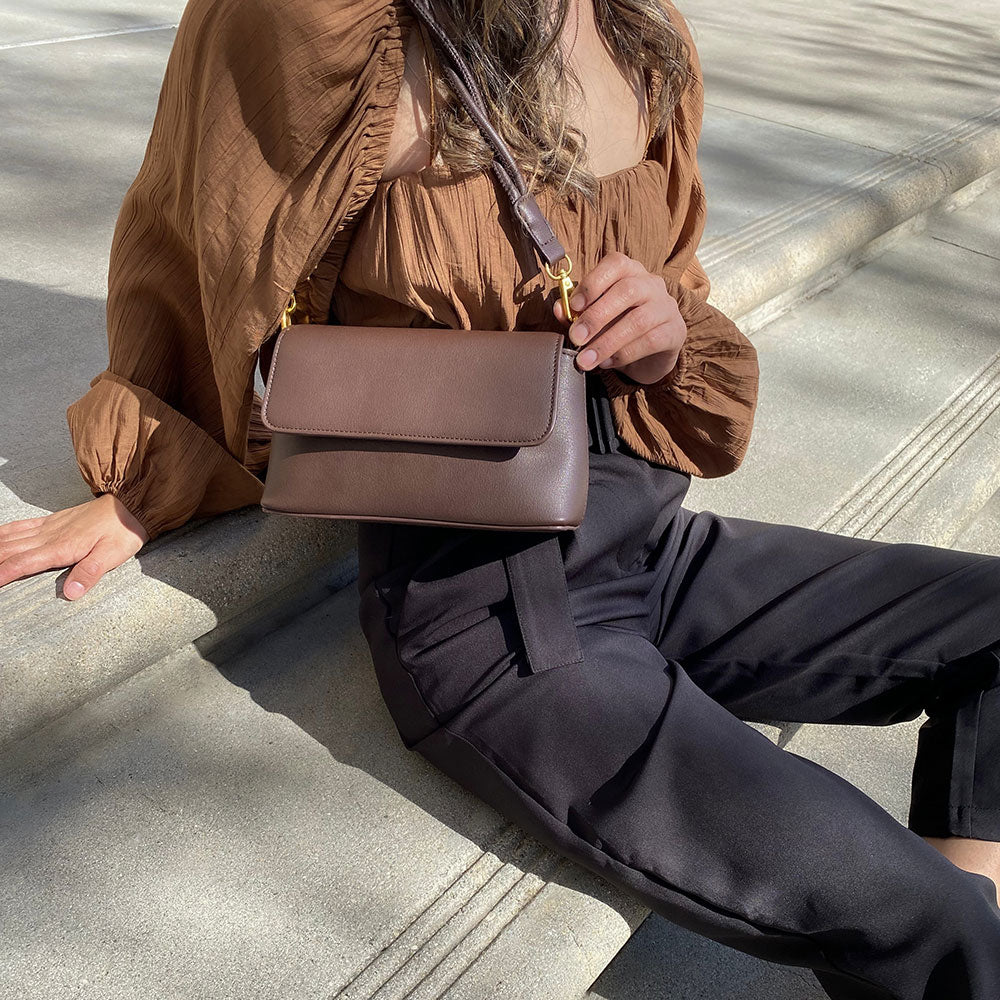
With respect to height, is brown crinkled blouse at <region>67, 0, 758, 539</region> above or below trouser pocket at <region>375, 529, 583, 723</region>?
above

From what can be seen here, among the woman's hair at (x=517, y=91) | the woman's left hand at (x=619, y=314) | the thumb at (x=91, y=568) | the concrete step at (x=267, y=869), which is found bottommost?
the concrete step at (x=267, y=869)

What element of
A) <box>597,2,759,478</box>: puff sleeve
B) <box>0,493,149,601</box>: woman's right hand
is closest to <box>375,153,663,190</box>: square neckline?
<box>597,2,759,478</box>: puff sleeve

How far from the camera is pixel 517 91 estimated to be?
1.15 m

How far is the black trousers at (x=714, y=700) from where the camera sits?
1.03 metres

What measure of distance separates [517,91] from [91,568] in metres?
0.82

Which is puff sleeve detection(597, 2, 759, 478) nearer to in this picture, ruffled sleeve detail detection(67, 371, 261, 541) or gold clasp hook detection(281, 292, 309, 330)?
gold clasp hook detection(281, 292, 309, 330)

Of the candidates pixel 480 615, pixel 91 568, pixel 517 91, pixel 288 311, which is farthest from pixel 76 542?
pixel 517 91

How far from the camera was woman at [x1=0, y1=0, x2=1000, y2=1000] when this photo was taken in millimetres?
1057

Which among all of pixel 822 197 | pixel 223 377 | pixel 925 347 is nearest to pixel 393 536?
pixel 223 377

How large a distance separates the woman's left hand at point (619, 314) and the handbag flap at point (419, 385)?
4 cm

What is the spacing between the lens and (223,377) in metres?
1.29

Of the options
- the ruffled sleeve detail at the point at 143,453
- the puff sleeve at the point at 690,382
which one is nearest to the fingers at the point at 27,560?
the ruffled sleeve detail at the point at 143,453

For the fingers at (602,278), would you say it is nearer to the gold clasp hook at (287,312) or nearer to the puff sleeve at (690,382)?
the puff sleeve at (690,382)

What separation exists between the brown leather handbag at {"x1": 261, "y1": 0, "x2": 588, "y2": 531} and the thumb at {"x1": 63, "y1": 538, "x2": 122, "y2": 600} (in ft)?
1.29
